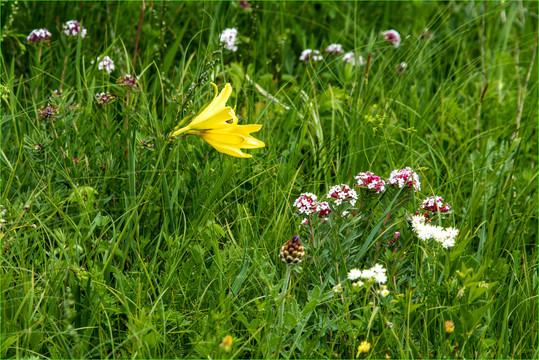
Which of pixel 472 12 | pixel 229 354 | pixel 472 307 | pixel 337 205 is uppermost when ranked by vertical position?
pixel 472 12

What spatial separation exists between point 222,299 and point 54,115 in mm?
1114

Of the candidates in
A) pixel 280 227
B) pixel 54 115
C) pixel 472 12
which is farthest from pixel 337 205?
pixel 472 12

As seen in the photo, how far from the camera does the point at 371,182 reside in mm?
2225

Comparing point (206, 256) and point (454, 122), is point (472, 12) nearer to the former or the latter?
point (454, 122)

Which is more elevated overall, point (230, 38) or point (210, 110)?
point (210, 110)

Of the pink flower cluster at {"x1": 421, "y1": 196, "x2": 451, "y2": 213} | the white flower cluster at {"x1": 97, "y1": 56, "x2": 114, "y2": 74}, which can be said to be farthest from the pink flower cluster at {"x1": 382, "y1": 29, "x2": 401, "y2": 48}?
the pink flower cluster at {"x1": 421, "y1": 196, "x2": 451, "y2": 213}

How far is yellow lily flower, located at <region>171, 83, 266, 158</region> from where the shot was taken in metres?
1.99

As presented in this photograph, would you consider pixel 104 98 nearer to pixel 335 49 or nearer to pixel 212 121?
pixel 212 121

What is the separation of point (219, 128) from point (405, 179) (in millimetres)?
694

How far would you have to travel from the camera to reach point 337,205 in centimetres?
217

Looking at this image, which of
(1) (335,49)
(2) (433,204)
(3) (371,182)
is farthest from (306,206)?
(1) (335,49)

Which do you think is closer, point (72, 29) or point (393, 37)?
point (72, 29)

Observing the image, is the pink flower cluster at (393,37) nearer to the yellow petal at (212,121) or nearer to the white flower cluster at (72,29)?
the white flower cluster at (72,29)

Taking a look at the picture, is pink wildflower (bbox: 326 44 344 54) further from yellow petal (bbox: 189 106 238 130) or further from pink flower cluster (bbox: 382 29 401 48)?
yellow petal (bbox: 189 106 238 130)
